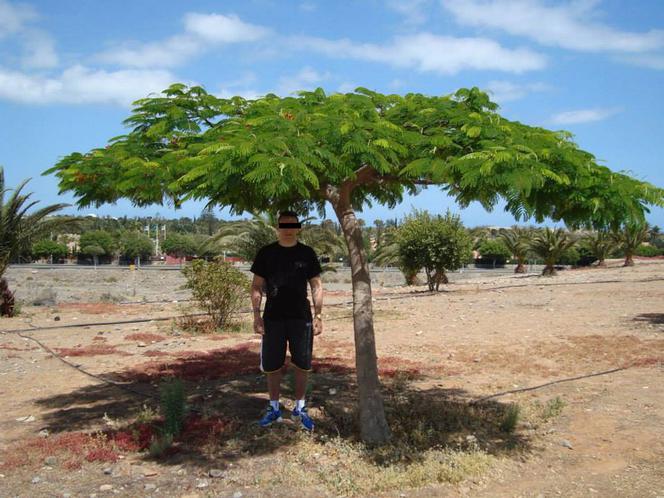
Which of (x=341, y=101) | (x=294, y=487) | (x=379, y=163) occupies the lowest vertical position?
(x=294, y=487)

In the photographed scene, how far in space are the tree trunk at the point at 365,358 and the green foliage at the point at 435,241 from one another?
57.2 feet

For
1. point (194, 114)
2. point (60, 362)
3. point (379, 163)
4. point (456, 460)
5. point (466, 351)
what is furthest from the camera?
point (466, 351)

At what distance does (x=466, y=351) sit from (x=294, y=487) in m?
6.47

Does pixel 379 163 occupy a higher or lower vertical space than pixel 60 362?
higher

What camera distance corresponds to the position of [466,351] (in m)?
10.8

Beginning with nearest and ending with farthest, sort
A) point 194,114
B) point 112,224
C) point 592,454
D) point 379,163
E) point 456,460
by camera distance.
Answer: point 379,163 → point 456,460 → point 592,454 → point 194,114 → point 112,224

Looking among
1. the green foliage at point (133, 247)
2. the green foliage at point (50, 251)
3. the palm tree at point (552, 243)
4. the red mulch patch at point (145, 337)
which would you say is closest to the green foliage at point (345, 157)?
the red mulch patch at point (145, 337)

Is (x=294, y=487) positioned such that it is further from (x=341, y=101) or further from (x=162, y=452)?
(x=341, y=101)

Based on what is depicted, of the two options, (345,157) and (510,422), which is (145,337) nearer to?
(510,422)

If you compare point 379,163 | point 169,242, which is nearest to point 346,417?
point 379,163

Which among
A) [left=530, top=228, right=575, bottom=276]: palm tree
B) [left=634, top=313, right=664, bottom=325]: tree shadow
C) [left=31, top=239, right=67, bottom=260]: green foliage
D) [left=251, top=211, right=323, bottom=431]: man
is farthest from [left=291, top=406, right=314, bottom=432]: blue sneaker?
[left=31, top=239, right=67, bottom=260]: green foliage

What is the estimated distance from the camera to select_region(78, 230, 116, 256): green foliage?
89.0m

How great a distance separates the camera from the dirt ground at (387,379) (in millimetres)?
5094

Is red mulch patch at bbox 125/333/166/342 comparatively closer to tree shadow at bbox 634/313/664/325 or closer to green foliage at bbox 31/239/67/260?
tree shadow at bbox 634/313/664/325
